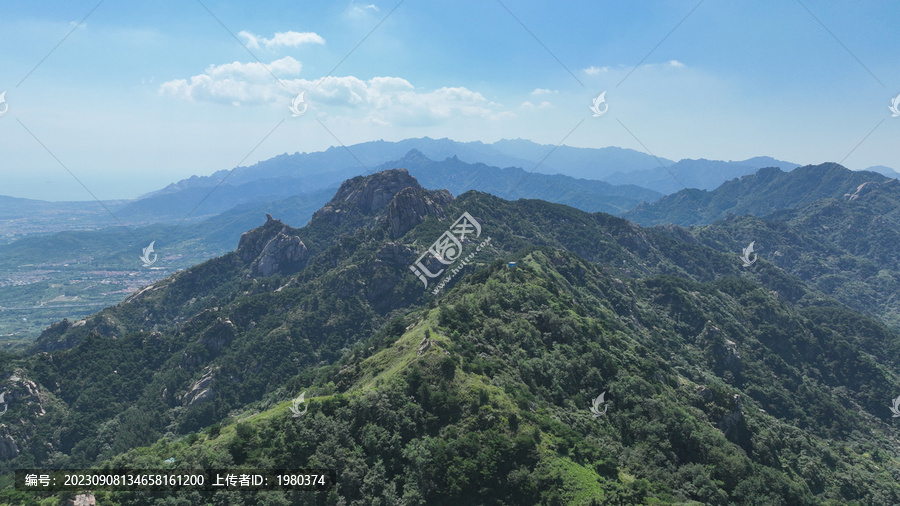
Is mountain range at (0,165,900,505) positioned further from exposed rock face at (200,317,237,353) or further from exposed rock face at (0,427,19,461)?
exposed rock face at (200,317,237,353)

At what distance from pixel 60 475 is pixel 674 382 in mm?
95119

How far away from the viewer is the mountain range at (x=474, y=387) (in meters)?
47.4

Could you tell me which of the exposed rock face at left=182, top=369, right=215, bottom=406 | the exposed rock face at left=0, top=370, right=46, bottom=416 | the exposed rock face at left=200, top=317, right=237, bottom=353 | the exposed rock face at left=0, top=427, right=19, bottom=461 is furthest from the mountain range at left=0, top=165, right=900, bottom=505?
the exposed rock face at left=182, top=369, right=215, bottom=406

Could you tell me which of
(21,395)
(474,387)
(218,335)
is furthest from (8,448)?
(474,387)

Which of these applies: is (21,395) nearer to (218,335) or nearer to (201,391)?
(201,391)

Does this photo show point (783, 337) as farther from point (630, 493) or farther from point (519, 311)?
point (630, 493)

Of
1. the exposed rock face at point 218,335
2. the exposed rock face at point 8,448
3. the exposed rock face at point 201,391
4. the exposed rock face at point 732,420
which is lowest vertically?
the exposed rock face at point 8,448

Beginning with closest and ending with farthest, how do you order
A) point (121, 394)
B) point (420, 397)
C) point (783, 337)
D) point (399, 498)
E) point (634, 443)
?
point (399, 498) → point (420, 397) → point (634, 443) → point (121, 394) → point (783, 337)

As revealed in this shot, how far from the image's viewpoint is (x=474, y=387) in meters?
55.7

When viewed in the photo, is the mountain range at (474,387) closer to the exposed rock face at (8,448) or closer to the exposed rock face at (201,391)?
the exposed rock face at (8,448)

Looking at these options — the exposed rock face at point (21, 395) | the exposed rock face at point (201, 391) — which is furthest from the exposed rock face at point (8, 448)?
the exposed rock face at point (201, 391)

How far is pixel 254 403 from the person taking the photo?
11738 cm

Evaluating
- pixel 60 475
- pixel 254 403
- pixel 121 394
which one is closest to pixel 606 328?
pixel 60 475

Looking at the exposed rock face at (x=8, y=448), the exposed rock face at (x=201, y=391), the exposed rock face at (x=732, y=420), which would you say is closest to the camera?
the exposed rock face at (x=732, y=420)
